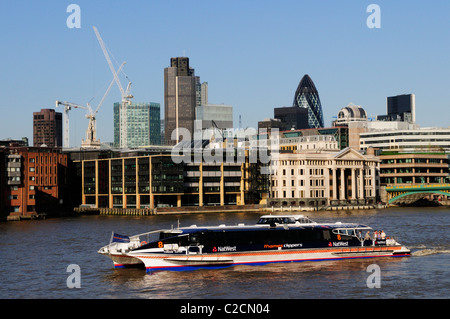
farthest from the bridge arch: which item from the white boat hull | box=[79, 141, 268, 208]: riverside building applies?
the white boat hull

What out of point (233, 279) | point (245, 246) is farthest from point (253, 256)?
point (233, 279)

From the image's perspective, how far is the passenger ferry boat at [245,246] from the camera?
55.3 metres

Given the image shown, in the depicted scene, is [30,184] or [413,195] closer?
[30,184]

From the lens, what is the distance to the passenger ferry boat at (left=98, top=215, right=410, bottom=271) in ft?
181

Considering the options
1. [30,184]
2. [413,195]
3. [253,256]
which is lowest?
[253,256]

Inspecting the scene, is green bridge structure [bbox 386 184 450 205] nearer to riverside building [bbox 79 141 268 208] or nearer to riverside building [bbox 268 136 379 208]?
riverside building [bbox 268 136 379 208]

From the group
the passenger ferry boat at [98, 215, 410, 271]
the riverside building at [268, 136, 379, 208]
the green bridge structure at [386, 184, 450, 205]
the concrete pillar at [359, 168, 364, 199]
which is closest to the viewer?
the passenger ferry boat at [98, 215, 410, 271]

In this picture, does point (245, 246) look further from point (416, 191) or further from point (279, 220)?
point (416, 191)

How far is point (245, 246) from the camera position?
57.3 metres

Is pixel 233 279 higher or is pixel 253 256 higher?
pixel 253 256

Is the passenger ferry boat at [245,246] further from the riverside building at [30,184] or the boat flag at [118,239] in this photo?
the riverside building at [30,184]

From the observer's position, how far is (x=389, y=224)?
10850 cm
